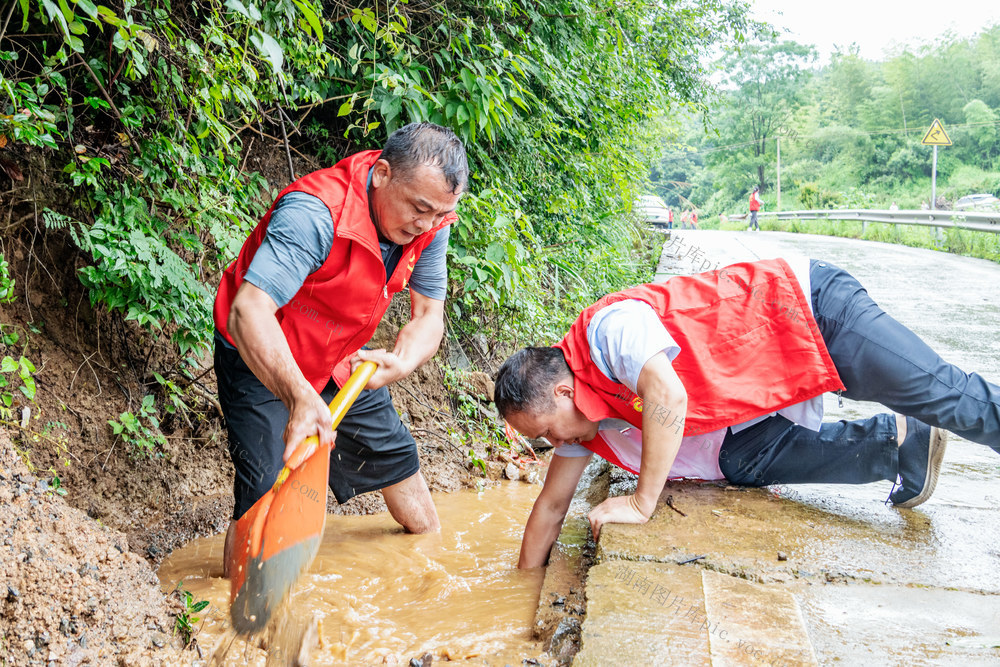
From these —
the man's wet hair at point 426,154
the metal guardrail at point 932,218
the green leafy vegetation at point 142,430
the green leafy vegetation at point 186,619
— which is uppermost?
the man's wet hair at point 426,154

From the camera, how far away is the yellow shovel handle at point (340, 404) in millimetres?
1875

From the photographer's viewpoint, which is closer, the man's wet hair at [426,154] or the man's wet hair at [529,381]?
the man's wet hair at [426,154]

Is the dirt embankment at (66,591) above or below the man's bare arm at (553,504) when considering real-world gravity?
above

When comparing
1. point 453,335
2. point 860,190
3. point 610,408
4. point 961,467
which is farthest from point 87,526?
point 860,190

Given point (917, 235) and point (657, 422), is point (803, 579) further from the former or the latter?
point (917, 235)

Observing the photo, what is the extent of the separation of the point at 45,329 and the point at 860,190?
3938 cm

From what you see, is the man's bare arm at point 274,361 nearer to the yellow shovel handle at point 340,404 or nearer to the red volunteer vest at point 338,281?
the yellow shovel handle at point 340,404

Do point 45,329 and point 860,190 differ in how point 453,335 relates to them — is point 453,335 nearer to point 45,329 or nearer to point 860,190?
point 45,329

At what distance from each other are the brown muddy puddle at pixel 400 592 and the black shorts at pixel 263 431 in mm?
344

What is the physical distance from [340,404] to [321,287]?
16.3 inches

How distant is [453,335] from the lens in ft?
15.6

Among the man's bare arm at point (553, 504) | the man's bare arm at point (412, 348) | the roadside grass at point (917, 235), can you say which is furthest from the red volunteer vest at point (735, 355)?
the roadside grass at point (917, 235)

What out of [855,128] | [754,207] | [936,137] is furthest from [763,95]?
[936,137]

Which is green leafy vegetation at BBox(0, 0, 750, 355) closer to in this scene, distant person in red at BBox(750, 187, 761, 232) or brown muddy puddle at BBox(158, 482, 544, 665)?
brown muddy puddle at BBox(158, 482, 544, 665)
